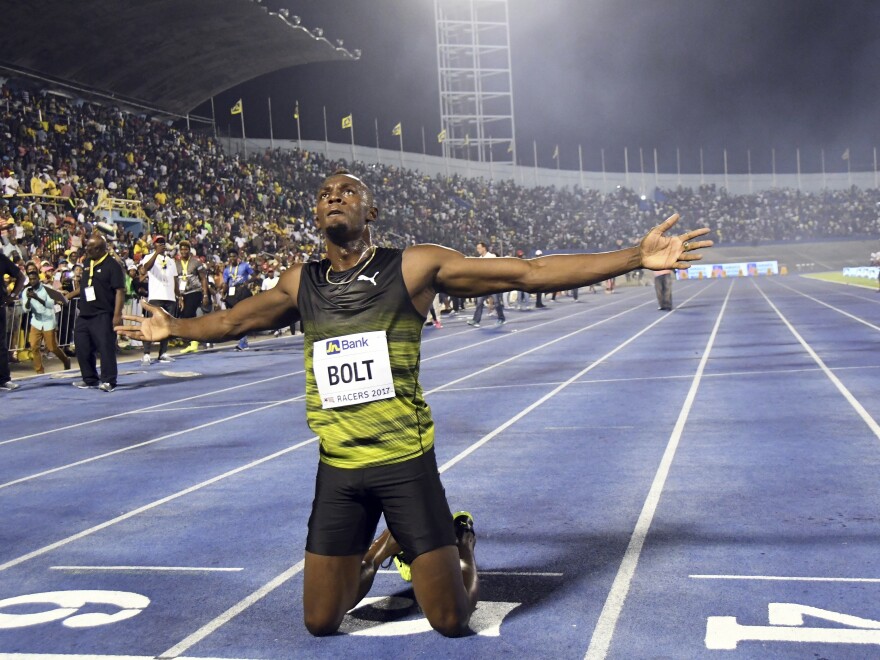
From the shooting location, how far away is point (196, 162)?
119ft

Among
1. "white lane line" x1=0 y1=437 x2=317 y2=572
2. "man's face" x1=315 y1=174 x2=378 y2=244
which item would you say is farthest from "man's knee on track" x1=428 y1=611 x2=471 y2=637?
"white lane line" x1=0 y1=437 x2=317 y2=572

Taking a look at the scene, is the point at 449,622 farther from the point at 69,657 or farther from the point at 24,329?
the point at 24,329

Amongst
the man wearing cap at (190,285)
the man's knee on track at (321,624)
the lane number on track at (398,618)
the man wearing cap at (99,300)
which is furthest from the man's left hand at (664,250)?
the man wearing cap at (190,285)

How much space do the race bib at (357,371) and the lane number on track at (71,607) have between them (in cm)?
134

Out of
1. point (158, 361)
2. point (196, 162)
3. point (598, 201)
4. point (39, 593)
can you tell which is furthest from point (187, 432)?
point (598, 201)

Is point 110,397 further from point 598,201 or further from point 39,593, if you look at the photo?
point 598,201

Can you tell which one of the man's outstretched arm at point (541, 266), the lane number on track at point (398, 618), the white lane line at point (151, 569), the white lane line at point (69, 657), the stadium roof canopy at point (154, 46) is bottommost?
the lane number on track at point (398, 618)

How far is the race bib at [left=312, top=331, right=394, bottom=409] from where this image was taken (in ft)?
12.7

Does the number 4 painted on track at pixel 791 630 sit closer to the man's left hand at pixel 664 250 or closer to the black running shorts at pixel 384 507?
the black running shorts at pixel 384 507

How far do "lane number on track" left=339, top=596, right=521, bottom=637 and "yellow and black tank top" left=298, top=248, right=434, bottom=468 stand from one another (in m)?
0.67

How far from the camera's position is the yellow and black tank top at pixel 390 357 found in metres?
3.87

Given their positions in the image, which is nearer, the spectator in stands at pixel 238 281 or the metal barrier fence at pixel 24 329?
the metal barrier fence at pixel 24 329

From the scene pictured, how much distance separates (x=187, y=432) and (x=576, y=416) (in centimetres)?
379

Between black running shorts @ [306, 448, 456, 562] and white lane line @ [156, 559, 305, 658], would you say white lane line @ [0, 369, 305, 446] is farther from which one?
black running shorts @ [306, 448, 456, 562]
